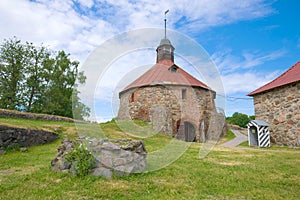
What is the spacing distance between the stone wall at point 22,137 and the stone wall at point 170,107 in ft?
23.0

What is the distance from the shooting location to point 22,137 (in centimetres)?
984

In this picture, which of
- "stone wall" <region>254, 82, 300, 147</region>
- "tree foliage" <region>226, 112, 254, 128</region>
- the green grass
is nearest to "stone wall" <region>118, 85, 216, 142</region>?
the green grass

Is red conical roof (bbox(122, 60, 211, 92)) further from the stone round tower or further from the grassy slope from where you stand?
the grassy slope

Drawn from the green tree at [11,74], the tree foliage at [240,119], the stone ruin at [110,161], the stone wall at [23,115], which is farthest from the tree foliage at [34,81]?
the tree foliage at [240,119]

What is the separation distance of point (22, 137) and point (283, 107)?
14.1m

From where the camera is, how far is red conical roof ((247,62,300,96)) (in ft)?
38.8

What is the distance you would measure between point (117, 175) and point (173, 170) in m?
1.65

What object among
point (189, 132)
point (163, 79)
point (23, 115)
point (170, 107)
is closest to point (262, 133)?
point (189, 132)

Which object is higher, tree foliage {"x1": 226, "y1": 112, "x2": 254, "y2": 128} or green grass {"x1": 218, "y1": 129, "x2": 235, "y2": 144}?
tree foliage {"x1": 226, "y1": 112, "x2": 254, "y2": 128}

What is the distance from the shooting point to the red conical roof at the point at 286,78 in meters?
11.8

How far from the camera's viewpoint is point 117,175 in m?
5.03

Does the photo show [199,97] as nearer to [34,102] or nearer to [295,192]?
[295,192]

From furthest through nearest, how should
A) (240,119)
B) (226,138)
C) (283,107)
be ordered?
1. (240,119)
2. (226,138)
3. (283,107)

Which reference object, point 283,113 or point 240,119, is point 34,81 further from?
point 240,119
